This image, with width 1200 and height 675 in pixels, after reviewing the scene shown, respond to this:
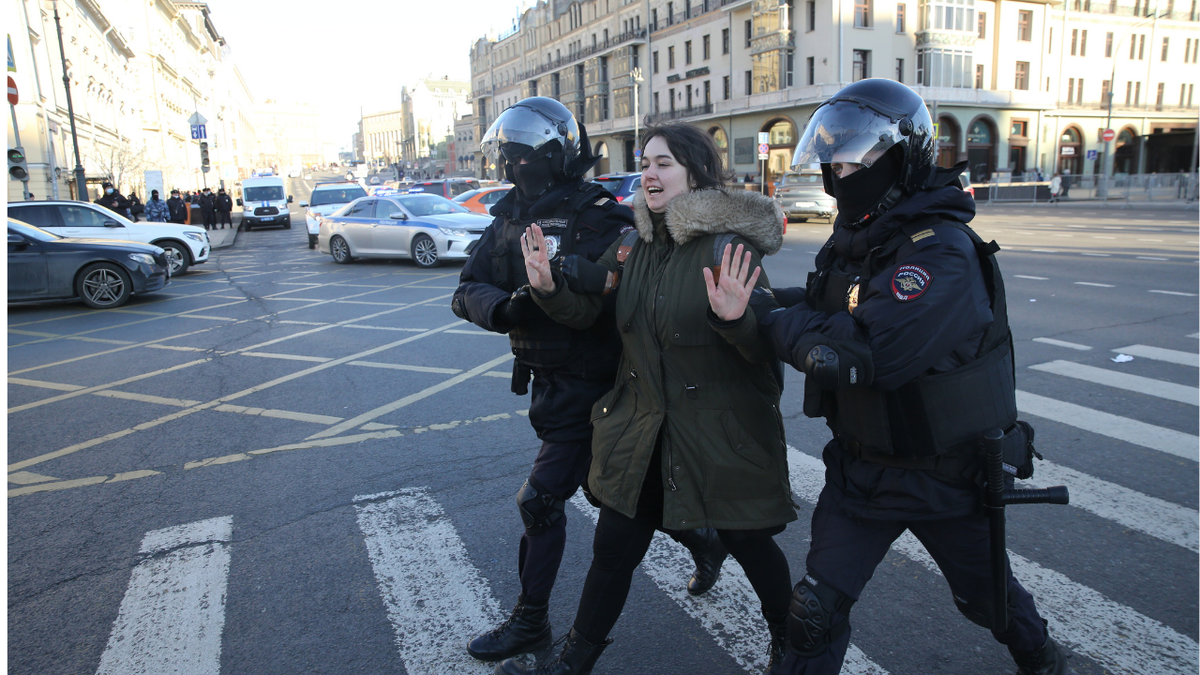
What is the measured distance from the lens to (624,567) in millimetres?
2412

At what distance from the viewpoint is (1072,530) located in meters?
3.53

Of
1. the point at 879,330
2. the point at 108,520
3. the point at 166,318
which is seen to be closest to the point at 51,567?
the point at 108,520

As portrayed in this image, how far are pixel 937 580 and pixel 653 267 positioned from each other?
191cm

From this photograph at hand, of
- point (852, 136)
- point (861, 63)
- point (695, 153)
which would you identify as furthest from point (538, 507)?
point (861, 63)

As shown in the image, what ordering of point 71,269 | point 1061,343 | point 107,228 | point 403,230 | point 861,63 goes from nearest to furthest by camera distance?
point 1061,343 → point 71,269 → point 107,228 → point 403,230 → point 861,63

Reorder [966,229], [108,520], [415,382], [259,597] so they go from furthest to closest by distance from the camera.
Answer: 1. [415,382]
2. [108,520]
3. [259,597]
4. [966,229]

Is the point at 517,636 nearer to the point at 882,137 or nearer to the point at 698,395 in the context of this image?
the point at 698,395

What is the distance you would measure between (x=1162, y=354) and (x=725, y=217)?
20.8ft

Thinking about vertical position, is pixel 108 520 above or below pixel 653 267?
below

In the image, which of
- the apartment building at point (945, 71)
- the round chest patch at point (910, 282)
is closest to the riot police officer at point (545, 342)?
the round chest patch at point (910, 282)

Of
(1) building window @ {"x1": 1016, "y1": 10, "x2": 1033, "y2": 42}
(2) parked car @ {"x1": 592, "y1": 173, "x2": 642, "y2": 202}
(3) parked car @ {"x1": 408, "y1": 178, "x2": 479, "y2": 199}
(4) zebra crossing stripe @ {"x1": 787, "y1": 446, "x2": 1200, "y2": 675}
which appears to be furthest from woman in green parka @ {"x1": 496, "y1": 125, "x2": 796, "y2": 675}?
(1) building window @ {"x1": 1016, "y1": 10, "x2": 1033, "y2": 42}

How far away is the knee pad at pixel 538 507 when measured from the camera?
268 centimetres

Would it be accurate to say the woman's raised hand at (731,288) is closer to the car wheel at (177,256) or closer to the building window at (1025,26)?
the car wheel at (177,256)

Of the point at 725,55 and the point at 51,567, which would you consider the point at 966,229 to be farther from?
the point at 725,55
